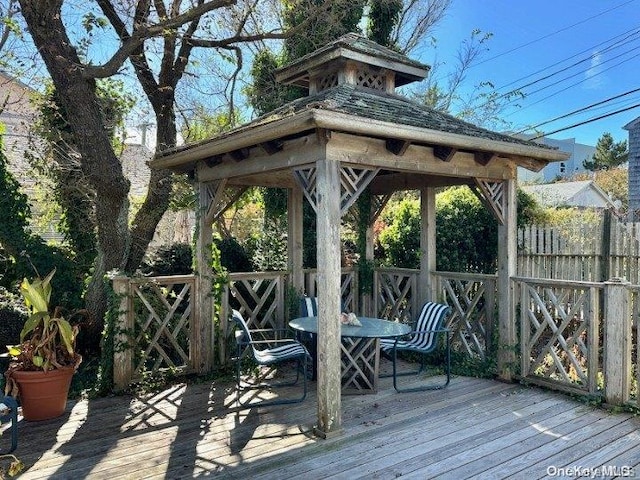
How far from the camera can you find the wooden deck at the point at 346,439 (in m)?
2.98

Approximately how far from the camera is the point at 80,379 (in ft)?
16.7

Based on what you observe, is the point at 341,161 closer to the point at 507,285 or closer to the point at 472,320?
the point at 507,285

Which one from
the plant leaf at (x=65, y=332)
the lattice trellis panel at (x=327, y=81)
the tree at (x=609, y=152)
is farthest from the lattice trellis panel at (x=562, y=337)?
the tree at (x=609, y=152)

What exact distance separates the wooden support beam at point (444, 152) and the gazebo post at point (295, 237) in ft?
6.92

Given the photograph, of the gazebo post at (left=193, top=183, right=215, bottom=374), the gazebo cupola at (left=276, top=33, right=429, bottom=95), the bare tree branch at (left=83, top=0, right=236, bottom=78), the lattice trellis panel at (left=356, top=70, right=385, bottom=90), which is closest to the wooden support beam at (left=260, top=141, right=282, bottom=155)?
the gazebo post at (left=193, top=183, right=215, bottom=374)

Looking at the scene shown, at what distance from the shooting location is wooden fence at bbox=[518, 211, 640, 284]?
5.75 meters

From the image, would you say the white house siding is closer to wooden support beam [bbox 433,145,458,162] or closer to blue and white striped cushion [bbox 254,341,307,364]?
wooden support beam [bbox 433,145,458,162]

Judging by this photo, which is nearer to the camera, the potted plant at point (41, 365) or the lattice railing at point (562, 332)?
the potted plant at point (41, 365)

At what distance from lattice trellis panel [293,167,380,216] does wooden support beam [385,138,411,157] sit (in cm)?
35

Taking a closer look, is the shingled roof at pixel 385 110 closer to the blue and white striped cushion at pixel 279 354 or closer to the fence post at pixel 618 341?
the fence post at pixel 618 341

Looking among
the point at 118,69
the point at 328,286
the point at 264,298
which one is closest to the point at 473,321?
the point at 264,298

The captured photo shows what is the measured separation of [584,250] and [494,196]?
2.14m

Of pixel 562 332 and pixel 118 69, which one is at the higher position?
pixel 118 69

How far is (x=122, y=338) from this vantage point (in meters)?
4.54
